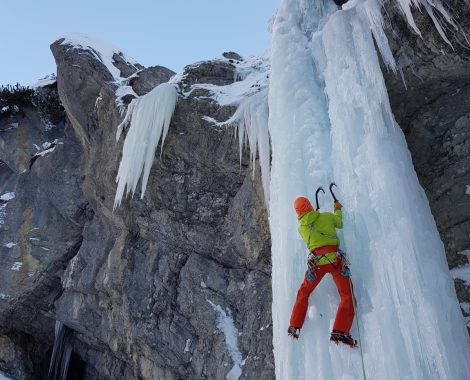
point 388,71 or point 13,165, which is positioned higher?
point 13,165

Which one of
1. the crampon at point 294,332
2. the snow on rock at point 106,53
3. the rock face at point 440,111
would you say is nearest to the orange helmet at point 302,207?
the crampon at point 294,332

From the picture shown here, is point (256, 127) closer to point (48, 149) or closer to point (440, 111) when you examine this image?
point (440, 111)

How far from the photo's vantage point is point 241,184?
7.66m

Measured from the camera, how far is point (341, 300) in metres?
3.86

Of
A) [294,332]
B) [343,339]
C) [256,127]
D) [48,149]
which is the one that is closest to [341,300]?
[343,339]

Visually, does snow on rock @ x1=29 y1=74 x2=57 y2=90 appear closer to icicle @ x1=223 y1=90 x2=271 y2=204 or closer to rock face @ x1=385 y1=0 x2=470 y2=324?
icicle @ x1=223 y1=90 x2=271 y2=204

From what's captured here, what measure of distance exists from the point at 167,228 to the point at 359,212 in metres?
5.15

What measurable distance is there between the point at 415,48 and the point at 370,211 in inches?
99.7

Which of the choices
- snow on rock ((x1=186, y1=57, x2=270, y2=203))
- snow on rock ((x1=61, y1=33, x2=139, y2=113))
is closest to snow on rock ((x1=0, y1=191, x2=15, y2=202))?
snow on rock ((x1=61, y1=33, x2=139, y2=113))

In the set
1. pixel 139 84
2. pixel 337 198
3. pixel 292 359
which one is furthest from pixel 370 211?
pixel 139 84

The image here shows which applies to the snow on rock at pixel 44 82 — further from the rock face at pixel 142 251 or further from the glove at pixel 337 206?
the glove at pixel 337 206

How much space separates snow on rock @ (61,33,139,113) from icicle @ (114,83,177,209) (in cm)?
98

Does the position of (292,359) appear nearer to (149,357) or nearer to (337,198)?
(337,198)

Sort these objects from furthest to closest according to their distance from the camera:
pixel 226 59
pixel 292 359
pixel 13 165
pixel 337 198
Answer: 1. pixel 13 165
2. pixel 226 59
3. pixel 337 198
4. pixel 292 359
